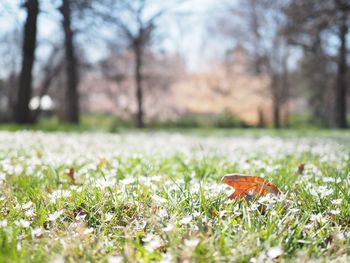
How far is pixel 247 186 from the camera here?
2426 mm

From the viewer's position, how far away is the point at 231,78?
28562 mm

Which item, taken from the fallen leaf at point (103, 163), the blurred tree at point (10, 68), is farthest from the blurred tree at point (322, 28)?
the blurred tree at point (10, 68)

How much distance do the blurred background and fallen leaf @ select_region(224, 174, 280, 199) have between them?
8.67 metres

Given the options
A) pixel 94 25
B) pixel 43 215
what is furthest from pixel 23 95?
pixel 43 215

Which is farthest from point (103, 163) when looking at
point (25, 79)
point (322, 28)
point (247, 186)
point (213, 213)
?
point (322, 28)

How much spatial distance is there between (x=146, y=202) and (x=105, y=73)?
20.0 meters

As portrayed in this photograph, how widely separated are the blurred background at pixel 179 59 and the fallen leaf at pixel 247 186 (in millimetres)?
8671

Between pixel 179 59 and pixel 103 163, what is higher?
pixel 179 59

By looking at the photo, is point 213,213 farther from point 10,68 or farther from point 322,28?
point 10,68

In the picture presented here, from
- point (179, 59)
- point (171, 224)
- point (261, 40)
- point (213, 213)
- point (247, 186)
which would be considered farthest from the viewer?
point (179, 59)

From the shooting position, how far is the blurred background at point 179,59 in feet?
40.6

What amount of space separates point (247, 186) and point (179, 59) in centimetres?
3297

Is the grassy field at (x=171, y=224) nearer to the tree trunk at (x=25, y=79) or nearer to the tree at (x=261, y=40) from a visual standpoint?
the tree trunk at (x=25, y=79)

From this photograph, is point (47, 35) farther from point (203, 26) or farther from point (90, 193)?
point (90, 193)
